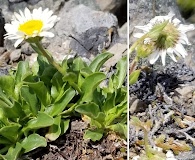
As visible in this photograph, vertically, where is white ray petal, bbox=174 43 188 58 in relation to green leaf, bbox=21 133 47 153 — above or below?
above

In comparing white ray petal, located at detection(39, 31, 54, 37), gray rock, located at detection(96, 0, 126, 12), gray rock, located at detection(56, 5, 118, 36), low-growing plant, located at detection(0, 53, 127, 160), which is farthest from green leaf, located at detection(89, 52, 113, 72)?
gray rock, located at detection(96, 0, 126, 12)

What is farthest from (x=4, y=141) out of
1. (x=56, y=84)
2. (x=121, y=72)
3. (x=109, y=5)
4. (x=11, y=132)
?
(x=109, y=5)

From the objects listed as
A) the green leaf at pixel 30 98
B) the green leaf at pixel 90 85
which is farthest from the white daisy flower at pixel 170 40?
the green leaf at pixel 30 98

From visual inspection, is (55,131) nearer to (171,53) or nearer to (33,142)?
(33,142)

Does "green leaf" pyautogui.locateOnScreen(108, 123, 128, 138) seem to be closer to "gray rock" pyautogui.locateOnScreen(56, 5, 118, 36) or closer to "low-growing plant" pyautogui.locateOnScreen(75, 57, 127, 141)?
"low-growing plant" pyautogui.locateOnScreen(75, 57, 127, 141)

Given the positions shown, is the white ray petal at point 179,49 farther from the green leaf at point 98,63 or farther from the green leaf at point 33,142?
the green leaf at point 33,142

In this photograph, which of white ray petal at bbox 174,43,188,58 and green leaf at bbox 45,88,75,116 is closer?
white ray petal at bbox 174,43,188,58

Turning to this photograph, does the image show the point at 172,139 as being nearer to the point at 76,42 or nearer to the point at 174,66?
the point at 174,66
